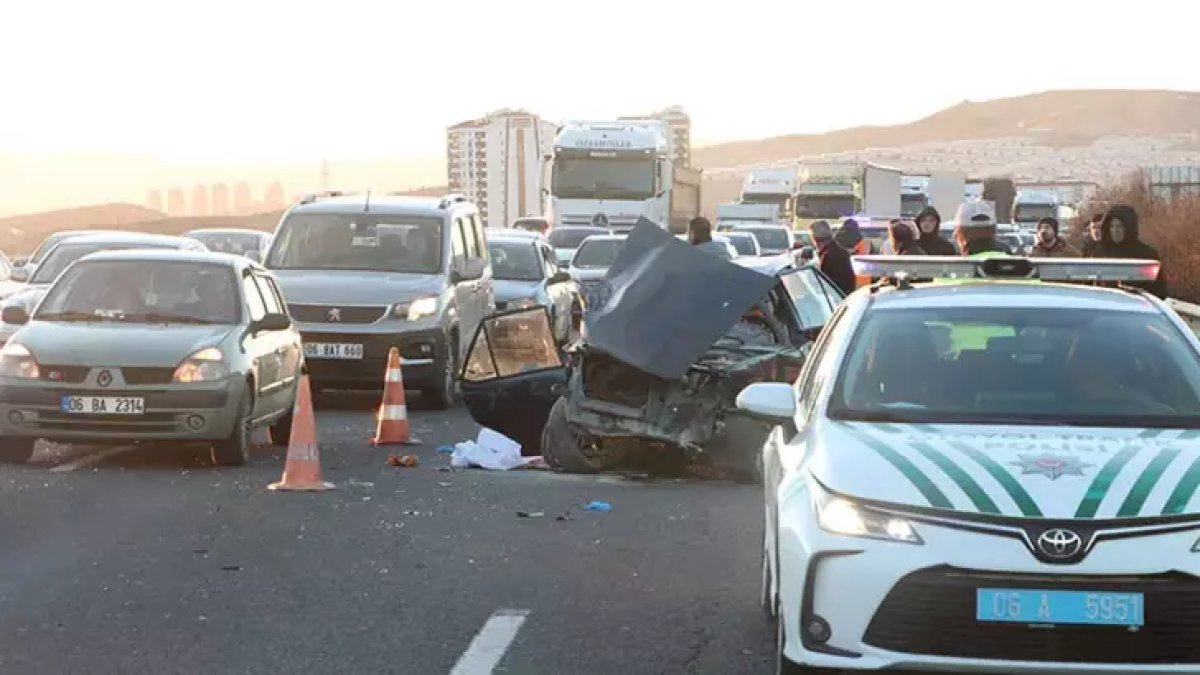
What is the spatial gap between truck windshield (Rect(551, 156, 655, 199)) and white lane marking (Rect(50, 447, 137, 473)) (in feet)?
81.1

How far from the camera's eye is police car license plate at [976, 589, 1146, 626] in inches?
238

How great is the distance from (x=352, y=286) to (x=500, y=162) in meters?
28.9

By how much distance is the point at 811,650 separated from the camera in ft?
20.8

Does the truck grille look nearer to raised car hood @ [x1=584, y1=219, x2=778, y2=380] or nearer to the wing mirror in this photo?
raised car hood @ [x1=584, y1=219, x2=778, y2=380]

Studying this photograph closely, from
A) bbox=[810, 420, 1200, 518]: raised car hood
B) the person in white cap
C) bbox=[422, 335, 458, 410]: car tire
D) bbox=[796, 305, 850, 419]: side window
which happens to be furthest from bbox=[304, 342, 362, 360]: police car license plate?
bbox=[810, 420, 1200, 518]: raised car hood

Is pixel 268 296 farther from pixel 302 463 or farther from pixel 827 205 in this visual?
pixel 827 205

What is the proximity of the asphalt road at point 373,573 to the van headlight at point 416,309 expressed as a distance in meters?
5.27

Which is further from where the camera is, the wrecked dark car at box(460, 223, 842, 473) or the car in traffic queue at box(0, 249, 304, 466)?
the car in traffic queue at box(0, 249, 304, 466)

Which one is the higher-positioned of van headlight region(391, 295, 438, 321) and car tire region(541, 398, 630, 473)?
van headlight region(391, 295, 438, 321)

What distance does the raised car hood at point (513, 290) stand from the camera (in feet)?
84.8

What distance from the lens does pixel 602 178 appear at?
3978cm

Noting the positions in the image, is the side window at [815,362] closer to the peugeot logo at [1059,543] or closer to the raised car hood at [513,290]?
the peugeot logo at [1059,543]

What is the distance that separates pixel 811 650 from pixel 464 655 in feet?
6.11

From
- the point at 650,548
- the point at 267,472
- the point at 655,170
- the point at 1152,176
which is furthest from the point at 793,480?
the point at 1152,176
